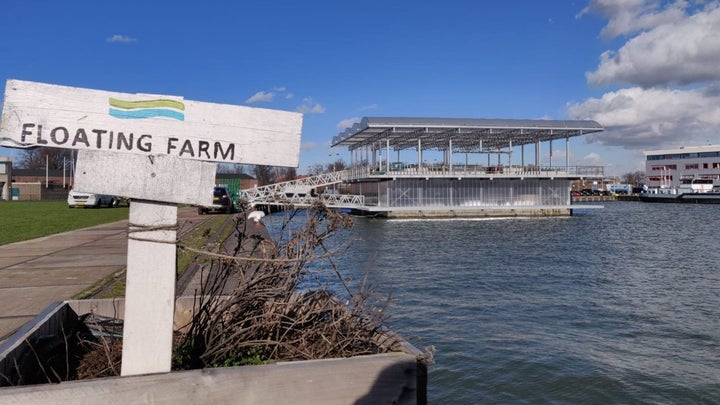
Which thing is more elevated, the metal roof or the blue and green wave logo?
the metal roof

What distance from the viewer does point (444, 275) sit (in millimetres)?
14750

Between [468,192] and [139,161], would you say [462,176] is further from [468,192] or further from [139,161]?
[139,161]

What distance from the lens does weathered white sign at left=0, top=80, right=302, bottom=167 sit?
3.31 meters

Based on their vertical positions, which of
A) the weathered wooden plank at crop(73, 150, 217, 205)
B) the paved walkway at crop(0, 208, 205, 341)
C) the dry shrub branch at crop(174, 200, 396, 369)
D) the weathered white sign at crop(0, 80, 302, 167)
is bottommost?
the paved walkway at crop(0, 208, 205, 341)

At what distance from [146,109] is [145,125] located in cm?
10

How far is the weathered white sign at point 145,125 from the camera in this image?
3312mm

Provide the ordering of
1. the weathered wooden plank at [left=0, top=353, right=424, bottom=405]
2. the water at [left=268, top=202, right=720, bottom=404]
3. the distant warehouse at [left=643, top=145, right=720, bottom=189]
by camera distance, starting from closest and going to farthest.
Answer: the weathered wooden plank at [left=0, top=353, right=424, bottom=405]
the water at [left=268, top=202, right=720, bottom=404]
the distant warehouse at [left=643, top=145, right=720, bottom=189]

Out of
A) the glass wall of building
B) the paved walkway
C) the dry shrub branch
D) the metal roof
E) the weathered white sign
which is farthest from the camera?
the glass wall of building

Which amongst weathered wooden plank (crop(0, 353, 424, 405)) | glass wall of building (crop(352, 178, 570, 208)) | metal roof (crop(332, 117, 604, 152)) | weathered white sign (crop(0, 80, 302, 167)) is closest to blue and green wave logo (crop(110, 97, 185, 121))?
weathered white sign (crop(0, 80, 302, 167))

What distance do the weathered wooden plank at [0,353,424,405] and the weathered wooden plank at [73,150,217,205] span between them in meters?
1.11

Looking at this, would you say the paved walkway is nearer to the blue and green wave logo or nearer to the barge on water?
the blue and green wave logo

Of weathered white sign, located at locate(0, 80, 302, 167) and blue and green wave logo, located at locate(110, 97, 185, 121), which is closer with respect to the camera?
weathered white sign, located at locate(0, 80, 302, 167)

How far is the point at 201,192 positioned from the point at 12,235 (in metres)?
18.3

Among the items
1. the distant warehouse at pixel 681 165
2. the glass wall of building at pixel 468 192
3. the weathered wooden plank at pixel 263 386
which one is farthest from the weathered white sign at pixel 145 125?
the distant warehouse at pixel 681 165
